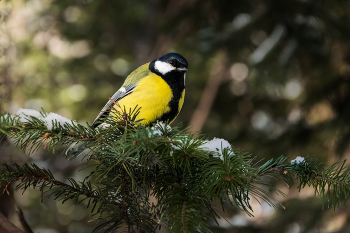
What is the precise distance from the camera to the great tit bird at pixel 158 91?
8.79ft

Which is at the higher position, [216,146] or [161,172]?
[216,146]

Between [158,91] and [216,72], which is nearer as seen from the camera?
[158,91]

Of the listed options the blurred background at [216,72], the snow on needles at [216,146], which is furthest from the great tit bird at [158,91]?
the snow on needles at [216,146]

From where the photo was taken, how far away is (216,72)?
6164mm

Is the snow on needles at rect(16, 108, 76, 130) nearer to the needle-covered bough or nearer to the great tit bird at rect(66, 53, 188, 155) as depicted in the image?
the needle-covered bough

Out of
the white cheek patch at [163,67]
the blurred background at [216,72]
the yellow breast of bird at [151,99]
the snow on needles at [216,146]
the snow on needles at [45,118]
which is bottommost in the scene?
the snow on needles at [45,118]

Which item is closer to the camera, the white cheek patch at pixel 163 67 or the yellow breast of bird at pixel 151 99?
the yellow breast of bird at pixel 151 99

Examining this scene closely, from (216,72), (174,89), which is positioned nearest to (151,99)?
(174,89)

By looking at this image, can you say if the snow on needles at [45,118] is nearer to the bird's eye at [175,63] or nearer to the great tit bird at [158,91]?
the great tit bird at [158,91]

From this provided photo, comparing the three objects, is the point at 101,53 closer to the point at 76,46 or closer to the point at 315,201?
the point at 76,46

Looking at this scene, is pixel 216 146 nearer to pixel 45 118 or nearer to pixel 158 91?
pixel 45 118

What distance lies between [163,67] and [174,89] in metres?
0.25

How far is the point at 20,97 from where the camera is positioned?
5512 millimetres

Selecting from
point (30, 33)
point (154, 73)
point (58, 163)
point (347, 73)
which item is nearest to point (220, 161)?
point (154, 73)
